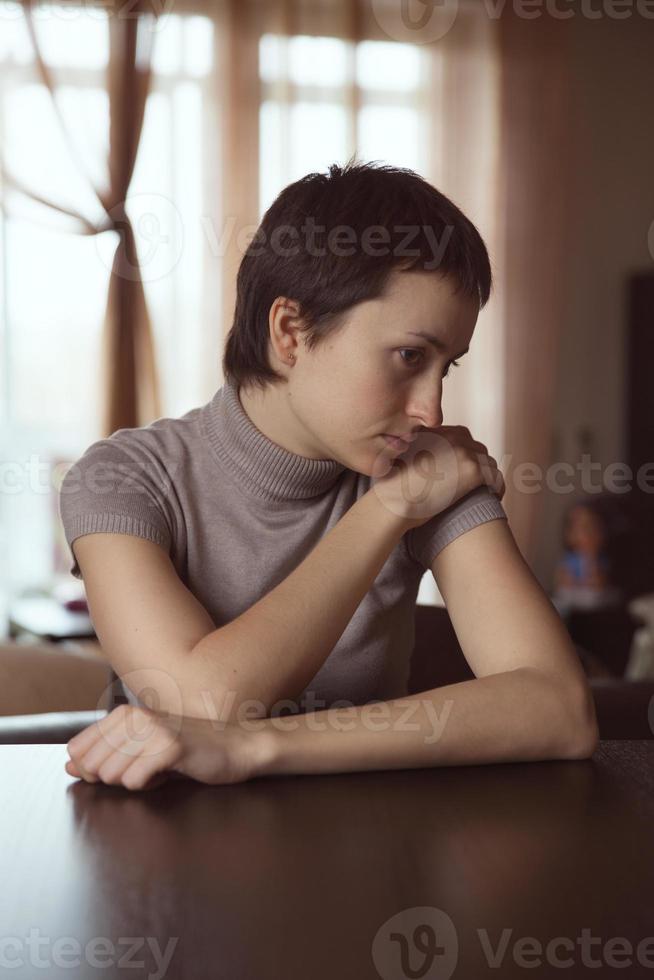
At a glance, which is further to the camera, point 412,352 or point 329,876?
point 412,352

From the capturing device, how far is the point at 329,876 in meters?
0.65

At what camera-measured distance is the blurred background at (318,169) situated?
3.92 meters

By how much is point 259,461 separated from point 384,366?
230 mm

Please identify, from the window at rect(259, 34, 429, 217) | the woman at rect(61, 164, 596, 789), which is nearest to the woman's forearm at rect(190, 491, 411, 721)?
the woman at rect(61, 164, 596, 789)

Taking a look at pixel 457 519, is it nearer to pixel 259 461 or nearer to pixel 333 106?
pixel 259 461

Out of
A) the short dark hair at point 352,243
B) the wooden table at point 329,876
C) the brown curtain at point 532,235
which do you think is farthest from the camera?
the brown curtain at point 532,235

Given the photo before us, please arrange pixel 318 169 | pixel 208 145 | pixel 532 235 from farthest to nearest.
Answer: pixel 532 235
pixel 208 145
pixel 318 169

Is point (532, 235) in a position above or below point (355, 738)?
above

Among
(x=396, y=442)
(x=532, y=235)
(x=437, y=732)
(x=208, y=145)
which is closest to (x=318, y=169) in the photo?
(x=208, y=145)

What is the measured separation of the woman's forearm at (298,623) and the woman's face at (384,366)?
8 cm

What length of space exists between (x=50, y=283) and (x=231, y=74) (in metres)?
1.05

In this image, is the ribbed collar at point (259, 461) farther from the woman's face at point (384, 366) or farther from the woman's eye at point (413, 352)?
the woman's eye at point (413, 352)

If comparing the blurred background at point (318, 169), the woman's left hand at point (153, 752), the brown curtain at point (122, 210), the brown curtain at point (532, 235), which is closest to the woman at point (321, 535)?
the woman's left hand at point (153, 752)

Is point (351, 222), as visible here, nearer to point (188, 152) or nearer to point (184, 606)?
point (184, 606)
